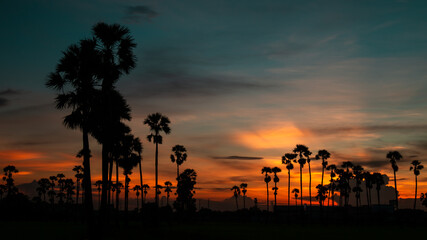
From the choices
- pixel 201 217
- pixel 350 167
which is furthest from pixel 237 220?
pixel 350 167

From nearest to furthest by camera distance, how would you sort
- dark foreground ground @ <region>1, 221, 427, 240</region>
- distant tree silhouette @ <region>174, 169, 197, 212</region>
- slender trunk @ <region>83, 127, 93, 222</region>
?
slender trunk @ <region>83, 127, 93, 222</region>, dark foreground ground @ <region>1, 221, 427, 240</region>, distant tree silhouette @ <region>174, 169, 197, 212</region>

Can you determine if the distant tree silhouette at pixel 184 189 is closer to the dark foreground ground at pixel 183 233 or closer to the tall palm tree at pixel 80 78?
the dark foreground ground at pixel 183 233

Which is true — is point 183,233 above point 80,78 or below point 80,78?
below

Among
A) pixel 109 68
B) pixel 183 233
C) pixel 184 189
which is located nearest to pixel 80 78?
pixel 109 68

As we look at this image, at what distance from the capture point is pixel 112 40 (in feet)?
114

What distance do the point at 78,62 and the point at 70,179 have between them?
133 metres

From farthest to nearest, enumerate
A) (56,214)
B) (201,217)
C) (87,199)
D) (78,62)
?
(201,217), (56,214), (78,62), (87,199)

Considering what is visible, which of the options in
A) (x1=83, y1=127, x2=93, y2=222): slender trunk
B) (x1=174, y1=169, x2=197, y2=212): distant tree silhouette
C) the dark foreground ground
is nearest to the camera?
(x1=83, y1=127, x2=93, y2=222): slender trunk

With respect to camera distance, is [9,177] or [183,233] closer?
[183,233]

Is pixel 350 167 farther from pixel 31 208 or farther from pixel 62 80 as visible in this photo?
pixel 62 80

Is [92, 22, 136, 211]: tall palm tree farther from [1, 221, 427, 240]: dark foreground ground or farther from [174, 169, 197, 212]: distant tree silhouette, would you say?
[174, 169, 197, 212]: distant tree silhouette

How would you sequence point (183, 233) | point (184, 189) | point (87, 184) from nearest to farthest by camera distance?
point (87, 184)
point (183, 233)
point (184, 189)

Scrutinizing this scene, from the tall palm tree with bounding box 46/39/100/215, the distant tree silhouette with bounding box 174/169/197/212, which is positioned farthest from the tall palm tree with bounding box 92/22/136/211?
the distant tree silhouette with bounding box 174/169/197/212

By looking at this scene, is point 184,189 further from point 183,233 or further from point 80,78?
point 80,78
